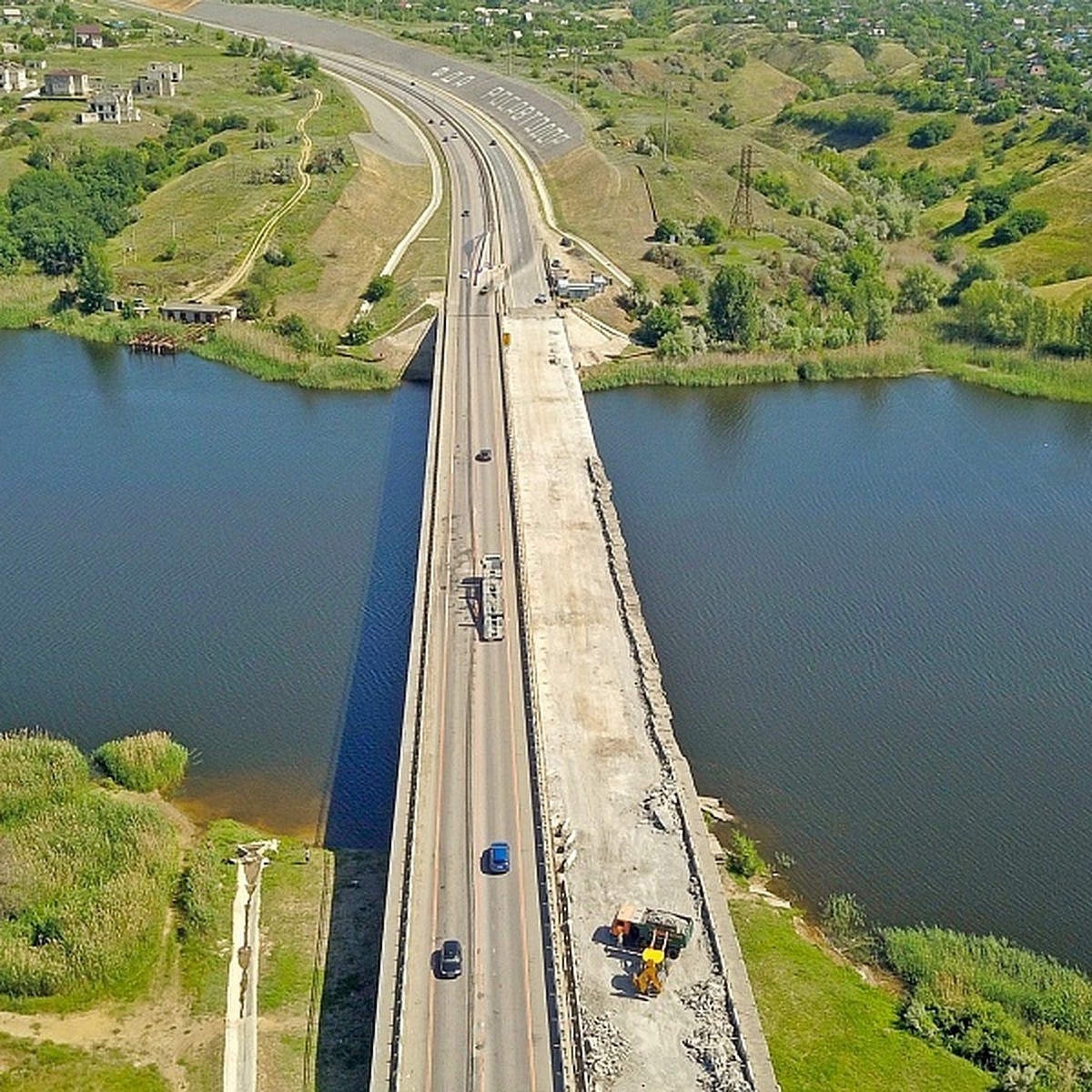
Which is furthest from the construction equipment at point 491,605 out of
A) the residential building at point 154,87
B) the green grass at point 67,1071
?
the residential building at point 154,87

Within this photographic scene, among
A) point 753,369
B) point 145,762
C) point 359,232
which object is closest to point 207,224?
point 359,232

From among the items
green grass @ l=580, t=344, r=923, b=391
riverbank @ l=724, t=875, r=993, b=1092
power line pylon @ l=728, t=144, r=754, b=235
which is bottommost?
riverbank @ l=724, t=875, r=993, b=1092

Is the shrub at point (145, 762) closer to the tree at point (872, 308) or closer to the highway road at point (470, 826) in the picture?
the highway road at point (470, 826)

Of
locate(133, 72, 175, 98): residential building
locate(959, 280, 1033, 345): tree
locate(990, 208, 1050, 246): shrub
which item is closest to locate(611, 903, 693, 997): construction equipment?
locate(959, 280, 1033, 345): tree

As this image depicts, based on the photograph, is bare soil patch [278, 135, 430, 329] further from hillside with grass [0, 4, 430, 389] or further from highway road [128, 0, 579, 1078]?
highway road [128, 0, 579, 1078]

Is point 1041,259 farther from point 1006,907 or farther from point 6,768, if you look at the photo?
point 6,768

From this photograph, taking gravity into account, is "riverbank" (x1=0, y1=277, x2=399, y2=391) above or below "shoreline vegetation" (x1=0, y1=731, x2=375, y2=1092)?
above

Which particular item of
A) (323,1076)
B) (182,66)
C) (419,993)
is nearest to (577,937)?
(419,993)
